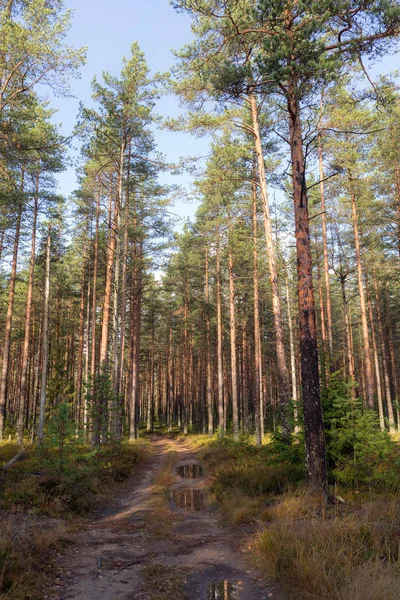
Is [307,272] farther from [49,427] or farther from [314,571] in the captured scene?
[49,427]

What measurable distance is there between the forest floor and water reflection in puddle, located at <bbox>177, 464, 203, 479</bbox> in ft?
13.4

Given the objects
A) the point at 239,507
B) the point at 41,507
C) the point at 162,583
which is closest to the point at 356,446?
the point at 239,507

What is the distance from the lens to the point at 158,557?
593cm

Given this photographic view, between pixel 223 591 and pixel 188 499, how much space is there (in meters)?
6.02

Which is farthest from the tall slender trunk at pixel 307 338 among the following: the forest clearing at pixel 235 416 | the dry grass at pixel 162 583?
the dry grass at pixel 162 583

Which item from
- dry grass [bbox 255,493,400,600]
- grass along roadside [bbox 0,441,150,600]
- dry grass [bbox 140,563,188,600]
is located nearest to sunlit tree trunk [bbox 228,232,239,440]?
grass along roadside [bbox 0,441,150,600]

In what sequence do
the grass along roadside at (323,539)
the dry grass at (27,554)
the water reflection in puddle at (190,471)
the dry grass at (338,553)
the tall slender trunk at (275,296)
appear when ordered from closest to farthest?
the dry grass at (338,553), the grass along roadside at (323,539), the dry grass at (27,554), the tall slender trunk at (275,296), the water reflection in puddle at (190,471)

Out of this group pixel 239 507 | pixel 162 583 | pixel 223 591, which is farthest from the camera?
pixel 239 507

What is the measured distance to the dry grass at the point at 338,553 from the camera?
372cm

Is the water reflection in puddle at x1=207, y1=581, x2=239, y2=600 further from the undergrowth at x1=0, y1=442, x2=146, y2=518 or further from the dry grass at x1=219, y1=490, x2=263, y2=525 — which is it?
the undergrowth at x1=0, y1=442, x2=146, y2=518

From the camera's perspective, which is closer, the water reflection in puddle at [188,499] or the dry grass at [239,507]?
the dry grass at [239,507]

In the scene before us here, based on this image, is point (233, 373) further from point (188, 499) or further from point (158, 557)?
point (158, 557)

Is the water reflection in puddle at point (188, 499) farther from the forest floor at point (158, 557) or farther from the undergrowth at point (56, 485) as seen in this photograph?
the undergrowth at point (56, 485)

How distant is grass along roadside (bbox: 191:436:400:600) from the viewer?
3869mm
